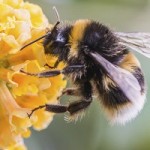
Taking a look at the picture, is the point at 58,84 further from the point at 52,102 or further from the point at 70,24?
the point at 70,24

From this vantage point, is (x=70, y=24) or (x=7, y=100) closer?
(x=7, y=100)

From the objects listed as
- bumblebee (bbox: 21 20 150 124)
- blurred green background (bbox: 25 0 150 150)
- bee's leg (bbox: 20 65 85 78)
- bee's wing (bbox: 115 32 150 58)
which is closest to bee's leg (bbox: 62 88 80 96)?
bumblebee (bbox: 21 20 150 124)

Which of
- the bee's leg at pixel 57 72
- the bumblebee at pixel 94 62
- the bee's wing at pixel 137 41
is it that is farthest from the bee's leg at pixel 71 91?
the bee's wing at pixel 137 41

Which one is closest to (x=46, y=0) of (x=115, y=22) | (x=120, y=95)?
(x=115, y=22)

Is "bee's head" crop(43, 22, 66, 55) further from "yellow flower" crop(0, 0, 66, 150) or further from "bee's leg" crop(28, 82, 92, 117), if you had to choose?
"bee's leg" crop(28, 82, 92, 117)

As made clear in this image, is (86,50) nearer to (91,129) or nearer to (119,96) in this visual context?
(119,96)

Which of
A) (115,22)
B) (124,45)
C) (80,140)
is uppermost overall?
(124,45)
